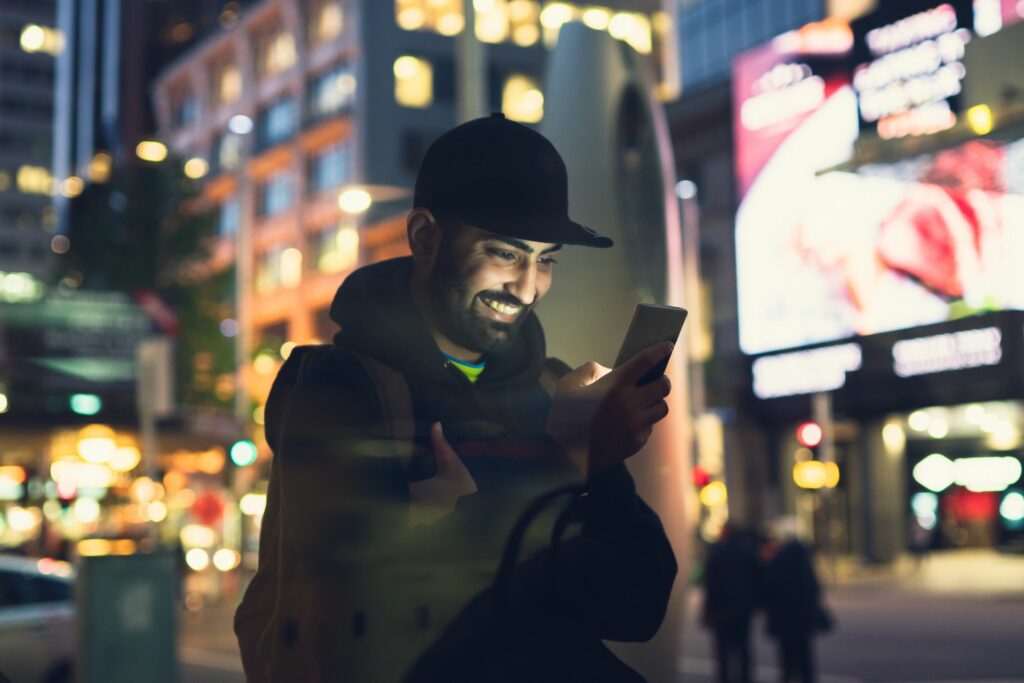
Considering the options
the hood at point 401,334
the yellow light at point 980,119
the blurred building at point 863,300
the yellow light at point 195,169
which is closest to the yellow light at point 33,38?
the yellow light at point 195,169

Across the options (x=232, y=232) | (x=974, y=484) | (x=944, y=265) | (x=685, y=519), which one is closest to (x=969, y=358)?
(x=944, y=265)

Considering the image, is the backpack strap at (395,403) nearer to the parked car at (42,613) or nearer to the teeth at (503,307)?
the teeth at (503,307)

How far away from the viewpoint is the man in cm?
193

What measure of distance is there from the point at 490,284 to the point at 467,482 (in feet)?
0.90

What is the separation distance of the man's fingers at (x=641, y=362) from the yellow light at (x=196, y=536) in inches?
974

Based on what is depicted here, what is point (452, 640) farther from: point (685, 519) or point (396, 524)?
point (685, 519)

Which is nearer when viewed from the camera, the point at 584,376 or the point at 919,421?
the point at 584,376

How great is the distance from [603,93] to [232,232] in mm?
40022

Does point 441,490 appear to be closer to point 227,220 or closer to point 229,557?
point 229,557

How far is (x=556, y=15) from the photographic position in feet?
10.4

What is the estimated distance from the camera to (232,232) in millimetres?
42312

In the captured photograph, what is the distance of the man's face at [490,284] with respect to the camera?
6.65ft

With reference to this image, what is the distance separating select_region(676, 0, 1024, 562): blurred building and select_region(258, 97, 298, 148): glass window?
1814cm

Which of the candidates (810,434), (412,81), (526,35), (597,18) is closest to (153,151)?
(810,434)
